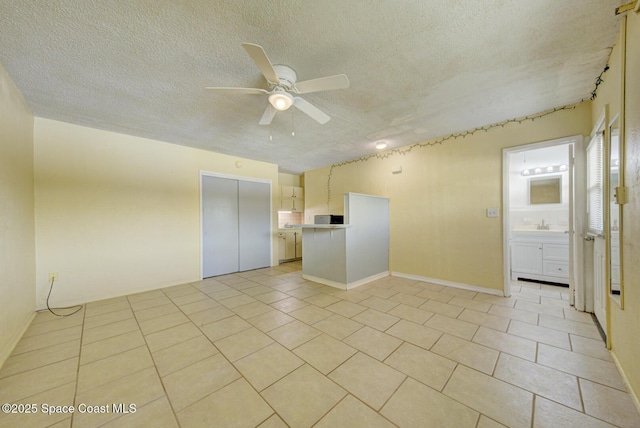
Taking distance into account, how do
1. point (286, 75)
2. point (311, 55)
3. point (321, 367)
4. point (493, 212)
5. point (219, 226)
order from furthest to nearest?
point (219, 226)
point (493, 212)
point (286, 75)
point (311, 55)
point (321, 367)

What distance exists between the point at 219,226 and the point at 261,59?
11.6 feet

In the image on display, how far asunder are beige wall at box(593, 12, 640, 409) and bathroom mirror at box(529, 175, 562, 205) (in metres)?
3.35

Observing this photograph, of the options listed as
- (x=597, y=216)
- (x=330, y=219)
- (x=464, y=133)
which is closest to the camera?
(x=597, y=216)

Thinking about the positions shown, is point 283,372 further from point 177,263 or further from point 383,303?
point 177,263

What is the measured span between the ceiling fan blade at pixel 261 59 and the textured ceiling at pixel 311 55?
0.62 ft

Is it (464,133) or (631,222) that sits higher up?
(464,133)

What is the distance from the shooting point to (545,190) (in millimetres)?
4293

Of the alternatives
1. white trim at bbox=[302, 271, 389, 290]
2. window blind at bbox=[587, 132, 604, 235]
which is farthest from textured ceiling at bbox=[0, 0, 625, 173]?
white trim at bbox=[302, 271, 389, 290]

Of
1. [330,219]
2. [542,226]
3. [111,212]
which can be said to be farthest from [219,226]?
[542,226]

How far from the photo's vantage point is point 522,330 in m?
2.19

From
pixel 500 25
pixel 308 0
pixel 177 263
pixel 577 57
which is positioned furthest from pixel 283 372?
pixel 577 57

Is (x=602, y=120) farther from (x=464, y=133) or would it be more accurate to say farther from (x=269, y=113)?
(x=269, y=113)

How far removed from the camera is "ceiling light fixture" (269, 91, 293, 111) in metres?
1.97

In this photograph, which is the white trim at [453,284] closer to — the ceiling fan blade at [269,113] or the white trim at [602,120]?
the white trim at [602,120]
